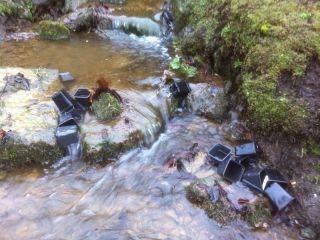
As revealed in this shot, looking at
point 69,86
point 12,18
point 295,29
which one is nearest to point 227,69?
point 295,29

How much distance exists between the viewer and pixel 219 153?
17.0ft

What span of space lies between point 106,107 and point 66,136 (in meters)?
0.83

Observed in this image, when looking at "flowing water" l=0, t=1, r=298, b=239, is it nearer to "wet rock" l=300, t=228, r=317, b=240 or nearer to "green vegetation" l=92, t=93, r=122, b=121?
"wet rock" l=300, t=228, r=317, b=240

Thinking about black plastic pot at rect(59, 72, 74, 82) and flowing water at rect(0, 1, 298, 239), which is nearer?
flowing water at rect(0, 1, 298, 239)

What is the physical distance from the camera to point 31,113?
17.9 ft

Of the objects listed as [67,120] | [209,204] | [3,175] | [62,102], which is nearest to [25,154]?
[3,175]

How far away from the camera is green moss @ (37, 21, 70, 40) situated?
8516 mm

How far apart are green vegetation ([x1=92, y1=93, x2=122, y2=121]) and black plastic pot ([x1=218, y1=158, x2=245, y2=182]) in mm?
1807

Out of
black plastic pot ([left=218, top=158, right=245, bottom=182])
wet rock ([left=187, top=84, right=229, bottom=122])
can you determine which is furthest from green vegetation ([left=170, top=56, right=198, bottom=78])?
black plastic pot ([left=218, top=158, right=245, bottom=182])

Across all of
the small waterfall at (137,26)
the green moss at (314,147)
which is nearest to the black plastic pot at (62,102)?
the green moss at (314,147)

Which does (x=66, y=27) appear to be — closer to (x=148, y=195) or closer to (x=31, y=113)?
(x=31, y=113)

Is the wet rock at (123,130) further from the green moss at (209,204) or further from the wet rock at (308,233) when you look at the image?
the wet rock at (308,233)

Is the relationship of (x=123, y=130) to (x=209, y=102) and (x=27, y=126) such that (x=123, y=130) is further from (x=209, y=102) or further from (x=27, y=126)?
(x=209, y=102)

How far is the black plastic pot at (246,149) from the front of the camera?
5113 millimetres
